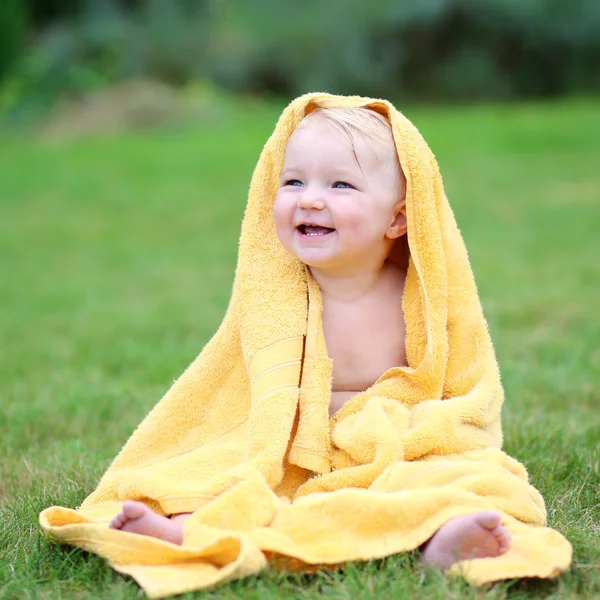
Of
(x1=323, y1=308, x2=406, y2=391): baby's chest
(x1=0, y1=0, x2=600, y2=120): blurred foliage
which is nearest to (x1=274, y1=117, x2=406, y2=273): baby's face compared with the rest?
(x1=323, y1=308, x2=406, y2=391): baby's chest

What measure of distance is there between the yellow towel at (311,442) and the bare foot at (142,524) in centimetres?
3

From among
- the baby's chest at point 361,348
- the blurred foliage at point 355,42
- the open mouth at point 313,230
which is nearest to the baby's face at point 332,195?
the open mouth at point 313,230

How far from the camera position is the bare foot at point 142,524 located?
→ 7.42 feet

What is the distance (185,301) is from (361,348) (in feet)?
10.6

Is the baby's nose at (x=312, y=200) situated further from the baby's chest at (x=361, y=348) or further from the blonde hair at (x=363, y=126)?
the baby's chest at (x=361, y=348)

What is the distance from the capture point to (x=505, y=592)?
208 centimetres

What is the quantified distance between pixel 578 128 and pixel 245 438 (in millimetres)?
10422

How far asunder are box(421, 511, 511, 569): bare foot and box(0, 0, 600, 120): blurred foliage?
14.4m

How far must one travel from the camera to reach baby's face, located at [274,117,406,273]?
251cm

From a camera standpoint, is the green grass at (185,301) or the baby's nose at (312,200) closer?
the green grass at (185,301)

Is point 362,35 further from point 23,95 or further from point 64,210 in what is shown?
point 64,210

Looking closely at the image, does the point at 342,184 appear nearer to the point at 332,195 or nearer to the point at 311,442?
the point at 332,195

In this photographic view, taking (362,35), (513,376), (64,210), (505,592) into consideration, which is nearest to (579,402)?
(513,376)

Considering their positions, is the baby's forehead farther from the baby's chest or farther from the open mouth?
the baby's chest
